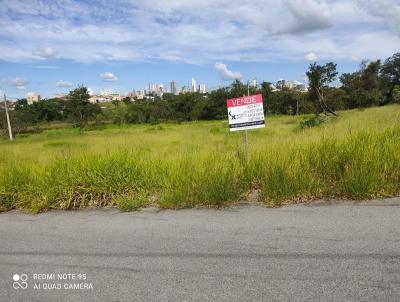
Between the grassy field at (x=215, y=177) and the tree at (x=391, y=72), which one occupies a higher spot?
the tree at (x=391, y=72)

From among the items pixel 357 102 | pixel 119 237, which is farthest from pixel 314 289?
pixel 357 102

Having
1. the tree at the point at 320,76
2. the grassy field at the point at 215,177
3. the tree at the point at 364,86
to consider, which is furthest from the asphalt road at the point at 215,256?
the tree at the point at 364,86

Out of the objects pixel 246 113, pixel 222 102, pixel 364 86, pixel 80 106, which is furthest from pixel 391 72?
pixel 246 113

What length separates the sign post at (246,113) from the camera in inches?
250

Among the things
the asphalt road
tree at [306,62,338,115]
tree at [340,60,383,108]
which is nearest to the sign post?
the asphalt road

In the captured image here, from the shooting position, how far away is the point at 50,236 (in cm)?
459

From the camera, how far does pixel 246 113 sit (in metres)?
6.46

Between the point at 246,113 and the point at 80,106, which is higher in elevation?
the point at 80,106

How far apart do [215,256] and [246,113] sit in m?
3.39

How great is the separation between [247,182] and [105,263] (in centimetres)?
283

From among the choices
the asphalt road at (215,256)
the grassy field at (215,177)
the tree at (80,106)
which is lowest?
the asphalt road at (215,256)

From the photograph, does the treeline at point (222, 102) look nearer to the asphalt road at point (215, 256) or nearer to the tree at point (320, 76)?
the tree at point (320, 76)

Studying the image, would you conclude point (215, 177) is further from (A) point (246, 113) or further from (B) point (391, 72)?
(B) point (391, 72)

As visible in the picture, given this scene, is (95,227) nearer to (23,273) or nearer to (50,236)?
(50,236)
